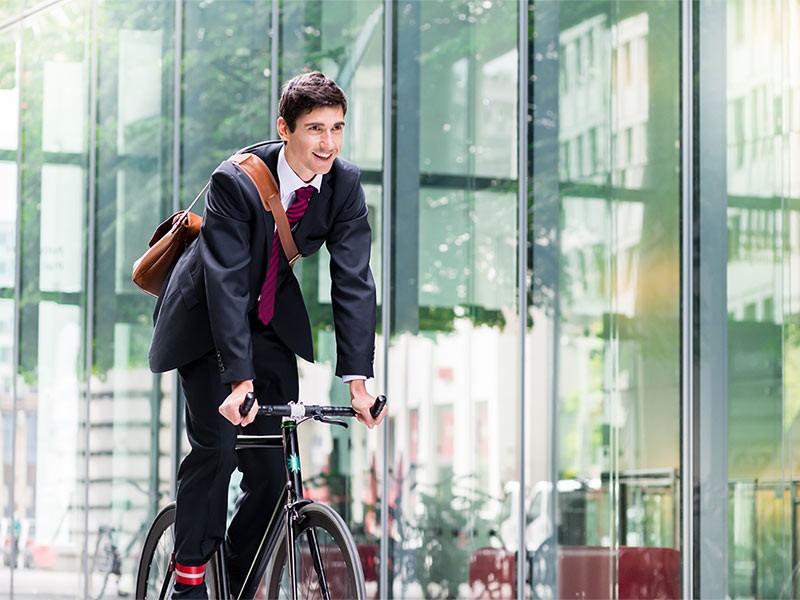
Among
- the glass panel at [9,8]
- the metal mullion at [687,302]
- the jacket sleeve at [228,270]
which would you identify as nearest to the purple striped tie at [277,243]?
the jacket sleeve at [228,270]

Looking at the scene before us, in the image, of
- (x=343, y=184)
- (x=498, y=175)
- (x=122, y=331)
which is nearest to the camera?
(x=343, y=184)

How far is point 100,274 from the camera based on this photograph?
373 inches

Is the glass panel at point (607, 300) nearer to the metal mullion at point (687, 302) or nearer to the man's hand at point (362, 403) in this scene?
the metal mullion at point (687, 302)

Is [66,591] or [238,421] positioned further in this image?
[66,591]

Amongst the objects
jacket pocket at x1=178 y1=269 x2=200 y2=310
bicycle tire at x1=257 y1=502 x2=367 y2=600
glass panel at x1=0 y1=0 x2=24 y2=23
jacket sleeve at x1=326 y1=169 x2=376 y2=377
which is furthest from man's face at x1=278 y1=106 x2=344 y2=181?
glass panel at x1=0 y1=0 x2=24 y2=23

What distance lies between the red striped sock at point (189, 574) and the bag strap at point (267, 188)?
106 cm

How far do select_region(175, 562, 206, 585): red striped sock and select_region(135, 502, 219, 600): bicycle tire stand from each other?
218 mm

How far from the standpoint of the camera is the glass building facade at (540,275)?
23.8 feet

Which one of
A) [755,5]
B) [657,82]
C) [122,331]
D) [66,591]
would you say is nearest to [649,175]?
[657,82]

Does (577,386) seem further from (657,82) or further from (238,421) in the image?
(238,421)

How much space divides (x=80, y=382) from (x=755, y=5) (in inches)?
209

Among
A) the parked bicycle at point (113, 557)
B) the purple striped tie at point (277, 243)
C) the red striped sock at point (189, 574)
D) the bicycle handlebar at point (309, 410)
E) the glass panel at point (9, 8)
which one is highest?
the glass panel at point (9, 8)

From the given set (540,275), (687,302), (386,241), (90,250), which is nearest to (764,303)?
(687,302)

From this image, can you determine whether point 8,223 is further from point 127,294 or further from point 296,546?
point 296,546
